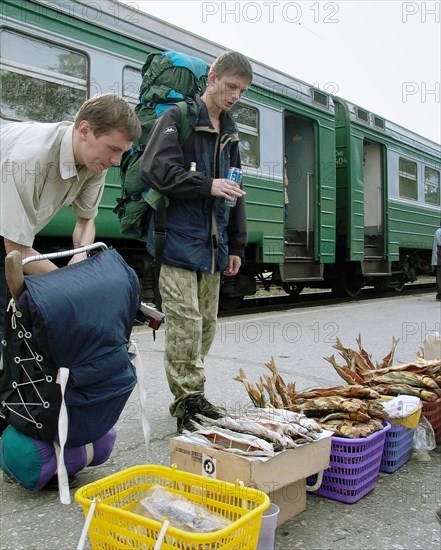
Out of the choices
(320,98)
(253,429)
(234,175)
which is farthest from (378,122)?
(253,429)

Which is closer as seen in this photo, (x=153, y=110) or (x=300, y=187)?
(x=153, y=110)

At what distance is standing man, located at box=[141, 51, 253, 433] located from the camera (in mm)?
3037

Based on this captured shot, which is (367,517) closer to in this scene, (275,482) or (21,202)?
(275,482)

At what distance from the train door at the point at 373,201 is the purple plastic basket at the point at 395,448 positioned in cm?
1004

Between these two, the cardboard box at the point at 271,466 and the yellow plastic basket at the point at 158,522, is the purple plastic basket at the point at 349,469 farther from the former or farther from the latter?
the yellow plastic basket at the point at 158,522

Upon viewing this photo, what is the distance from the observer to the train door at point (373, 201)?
12.8 meters

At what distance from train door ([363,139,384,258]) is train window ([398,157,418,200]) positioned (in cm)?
77

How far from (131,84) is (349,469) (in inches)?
220

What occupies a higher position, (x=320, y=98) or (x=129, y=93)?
(x=320, y=98)

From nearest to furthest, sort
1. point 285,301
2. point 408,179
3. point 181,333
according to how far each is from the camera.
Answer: point 181,333, point 285,301, point 408,179

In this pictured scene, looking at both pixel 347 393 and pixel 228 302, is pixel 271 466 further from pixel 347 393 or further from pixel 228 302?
pixel 228 302

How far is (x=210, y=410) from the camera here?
2.93 m

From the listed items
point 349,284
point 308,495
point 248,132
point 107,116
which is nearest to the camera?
point 107,116

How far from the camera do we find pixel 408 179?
547 inches
